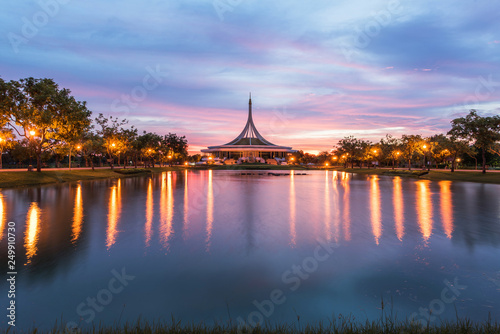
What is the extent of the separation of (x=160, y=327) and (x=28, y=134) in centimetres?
4055

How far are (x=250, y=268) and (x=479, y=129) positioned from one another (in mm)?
47772

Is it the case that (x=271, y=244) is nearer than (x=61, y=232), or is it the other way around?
(x=271, y=244)

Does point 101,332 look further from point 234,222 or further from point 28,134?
point 28,134

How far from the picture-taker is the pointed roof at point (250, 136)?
165837 millimetres

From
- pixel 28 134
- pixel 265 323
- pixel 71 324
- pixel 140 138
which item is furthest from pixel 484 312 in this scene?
pixel 140 138

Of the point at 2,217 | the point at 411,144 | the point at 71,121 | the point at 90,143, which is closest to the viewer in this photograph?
the point at 2,217

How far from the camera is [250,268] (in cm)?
679

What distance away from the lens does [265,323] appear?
4.52 m

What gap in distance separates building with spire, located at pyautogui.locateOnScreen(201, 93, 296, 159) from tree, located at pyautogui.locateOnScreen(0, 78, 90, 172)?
121m

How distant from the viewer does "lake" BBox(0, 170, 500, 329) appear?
4.94 metres

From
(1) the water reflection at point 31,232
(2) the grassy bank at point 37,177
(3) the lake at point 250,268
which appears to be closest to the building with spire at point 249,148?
(2) the grassy bank at point 37,177

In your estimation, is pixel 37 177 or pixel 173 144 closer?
pixel 37 177

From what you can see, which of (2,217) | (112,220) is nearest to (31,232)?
(112,220)

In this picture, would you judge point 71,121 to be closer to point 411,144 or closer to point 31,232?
point 31,232
